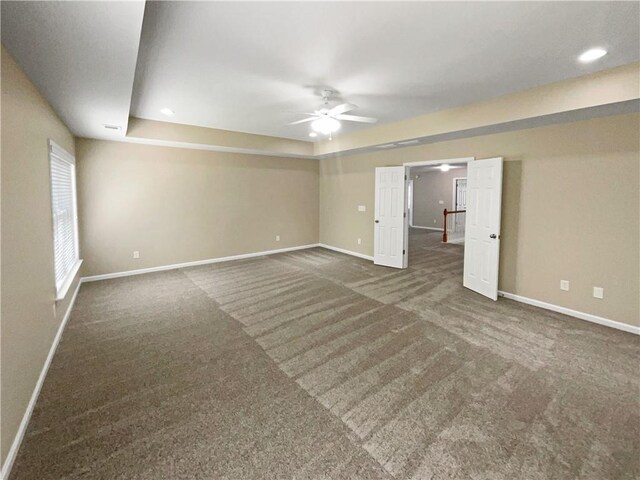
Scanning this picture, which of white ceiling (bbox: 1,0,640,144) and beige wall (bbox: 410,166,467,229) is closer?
white ceiling (bbox: 1,0,640,144)

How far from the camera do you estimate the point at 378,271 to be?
18.3 feet

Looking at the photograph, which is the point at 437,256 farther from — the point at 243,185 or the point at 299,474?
the point at 299,474

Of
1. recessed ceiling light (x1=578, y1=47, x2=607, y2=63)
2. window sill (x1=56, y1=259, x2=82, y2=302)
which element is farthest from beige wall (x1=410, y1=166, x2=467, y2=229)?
window sill (x1=56, y1=259, x2=82, y2=302)

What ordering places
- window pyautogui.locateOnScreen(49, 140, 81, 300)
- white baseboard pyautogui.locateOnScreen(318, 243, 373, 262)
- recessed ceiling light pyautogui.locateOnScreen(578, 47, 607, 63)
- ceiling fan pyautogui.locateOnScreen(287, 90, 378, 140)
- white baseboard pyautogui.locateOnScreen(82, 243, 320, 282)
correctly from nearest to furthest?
recessed ceiling light pyautogui.locateOnScreen(578, 47, 607, 63) → window pyautogui.locateOnScreen(49, 140, 81, 300) → ceiling fan pyautogui.locateOnScreen(287, 90, 378, 140) → white baseboard pyautogui.locateOnScreen(82, 243, 320, 282) → white baseboard pyautogui.locateOnScreen(318, 243, 373, 262)

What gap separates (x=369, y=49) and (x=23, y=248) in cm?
306

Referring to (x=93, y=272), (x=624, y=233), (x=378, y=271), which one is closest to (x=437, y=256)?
(x=378, y=271)

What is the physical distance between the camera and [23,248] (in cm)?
204

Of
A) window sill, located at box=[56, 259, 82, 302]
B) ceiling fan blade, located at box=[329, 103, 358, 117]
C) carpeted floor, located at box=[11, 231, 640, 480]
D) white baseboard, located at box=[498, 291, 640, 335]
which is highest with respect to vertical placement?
ceiling fan blade, located at box=[329, 103, 358, 117]

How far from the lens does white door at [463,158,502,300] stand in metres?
4.01

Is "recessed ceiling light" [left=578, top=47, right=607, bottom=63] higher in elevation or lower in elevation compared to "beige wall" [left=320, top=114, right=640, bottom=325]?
higher

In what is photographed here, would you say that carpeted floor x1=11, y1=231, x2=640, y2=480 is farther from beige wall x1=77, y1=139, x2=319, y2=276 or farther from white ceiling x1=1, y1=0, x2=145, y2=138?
white ceiling x1=1, y1=0, x2=145, y2=138

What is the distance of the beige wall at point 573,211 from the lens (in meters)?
3.15

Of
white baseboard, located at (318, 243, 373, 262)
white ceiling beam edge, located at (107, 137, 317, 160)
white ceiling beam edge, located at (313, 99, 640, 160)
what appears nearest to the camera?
white ceiling beam edge, located at (313, 99, 640, 160)

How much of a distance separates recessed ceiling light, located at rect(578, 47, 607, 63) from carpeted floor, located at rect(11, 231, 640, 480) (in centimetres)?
270
